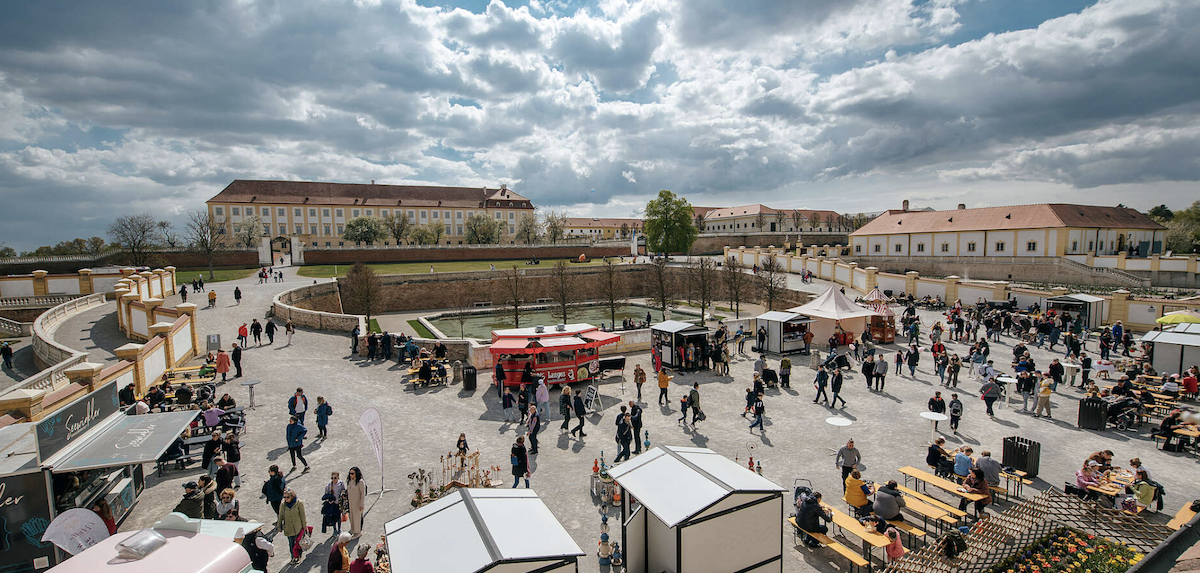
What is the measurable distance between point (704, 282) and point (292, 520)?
94.5 feet

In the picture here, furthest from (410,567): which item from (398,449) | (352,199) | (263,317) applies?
(352,199)

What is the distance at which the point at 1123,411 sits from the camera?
12125mm

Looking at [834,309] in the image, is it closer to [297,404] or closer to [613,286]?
[297,404]

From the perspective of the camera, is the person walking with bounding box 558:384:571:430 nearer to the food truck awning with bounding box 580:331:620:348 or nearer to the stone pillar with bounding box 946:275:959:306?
the food truck awning with bounding box 580:331:620:348

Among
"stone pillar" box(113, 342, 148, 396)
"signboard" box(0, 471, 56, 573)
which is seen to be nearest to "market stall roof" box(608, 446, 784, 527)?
"signboard" box(0, 471, 56, 573)

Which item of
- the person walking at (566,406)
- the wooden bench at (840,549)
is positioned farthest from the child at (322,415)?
the wooden bench at (840,549)

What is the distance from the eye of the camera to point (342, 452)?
11078 mm

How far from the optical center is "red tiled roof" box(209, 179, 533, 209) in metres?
83.1

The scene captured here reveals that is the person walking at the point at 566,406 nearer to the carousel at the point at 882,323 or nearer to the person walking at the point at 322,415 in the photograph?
the person walking at the point at 322,415

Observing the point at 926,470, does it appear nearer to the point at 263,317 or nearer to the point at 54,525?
the point at 54,525

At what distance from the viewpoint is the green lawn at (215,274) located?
40.4m

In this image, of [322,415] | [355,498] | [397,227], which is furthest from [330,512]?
[397,227]

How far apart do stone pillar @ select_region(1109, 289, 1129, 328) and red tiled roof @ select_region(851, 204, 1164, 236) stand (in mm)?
24118

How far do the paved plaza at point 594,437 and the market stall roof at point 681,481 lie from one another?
1660 mm
